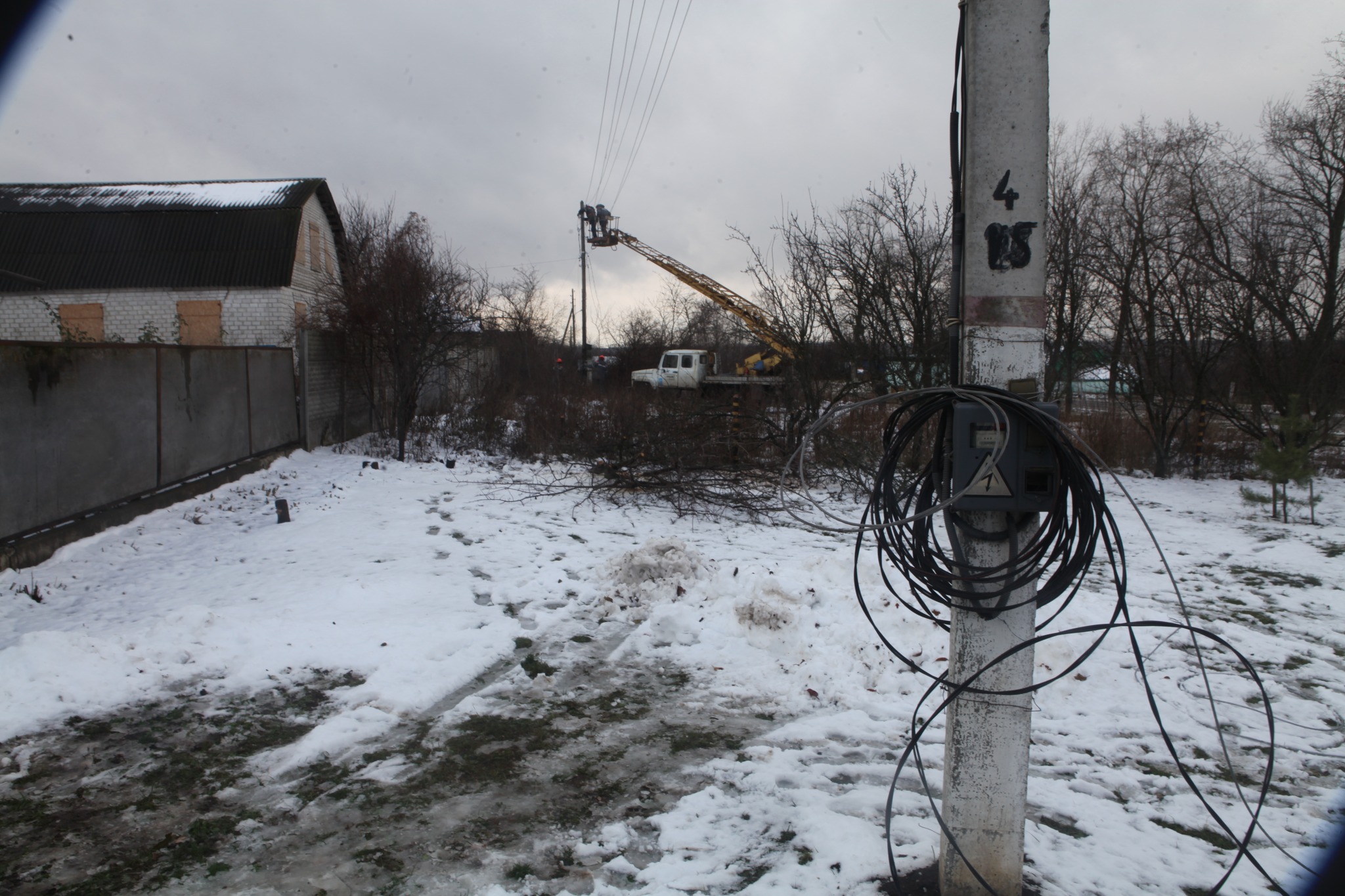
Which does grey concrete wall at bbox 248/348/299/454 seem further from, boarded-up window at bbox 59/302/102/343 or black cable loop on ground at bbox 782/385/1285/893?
black cable loop on ground at bbox 782/385/1285/893

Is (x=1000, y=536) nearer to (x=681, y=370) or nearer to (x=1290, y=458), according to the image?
(x=1290, y=458)

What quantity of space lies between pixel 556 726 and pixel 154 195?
2163 cm

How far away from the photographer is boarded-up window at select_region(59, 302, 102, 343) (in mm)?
17688

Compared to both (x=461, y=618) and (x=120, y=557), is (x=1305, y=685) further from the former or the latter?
(x=120, y=557)

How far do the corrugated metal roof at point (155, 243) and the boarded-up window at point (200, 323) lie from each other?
46cm

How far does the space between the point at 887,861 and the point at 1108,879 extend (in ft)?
2.64

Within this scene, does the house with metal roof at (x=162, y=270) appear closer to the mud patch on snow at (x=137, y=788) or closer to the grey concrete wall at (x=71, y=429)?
the grey concrete wall at (x=71, y=429)

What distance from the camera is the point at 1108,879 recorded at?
2676 mm

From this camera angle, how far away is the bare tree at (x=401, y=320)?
45.4ft

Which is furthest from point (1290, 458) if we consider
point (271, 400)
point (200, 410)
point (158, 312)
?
point (158, 312)

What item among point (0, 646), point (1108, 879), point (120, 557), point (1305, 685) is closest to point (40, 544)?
point (120, 557)

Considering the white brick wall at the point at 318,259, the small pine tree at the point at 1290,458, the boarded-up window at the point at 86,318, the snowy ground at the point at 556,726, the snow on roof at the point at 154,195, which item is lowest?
the snowy ground at the point at 556,726

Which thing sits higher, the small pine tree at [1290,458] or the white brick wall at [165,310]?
the white brick wall at [165,310]

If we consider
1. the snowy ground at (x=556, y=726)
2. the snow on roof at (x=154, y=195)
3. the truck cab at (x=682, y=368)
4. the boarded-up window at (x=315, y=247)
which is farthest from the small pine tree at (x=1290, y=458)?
the snow on roof at (x=154, y=195)
